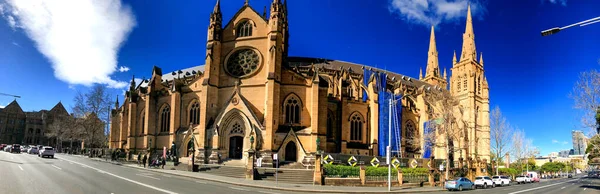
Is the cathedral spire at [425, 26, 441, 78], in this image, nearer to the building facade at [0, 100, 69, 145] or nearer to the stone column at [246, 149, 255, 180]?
the stone column at [246, 149, 255, 180]

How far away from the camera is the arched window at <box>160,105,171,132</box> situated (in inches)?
1733

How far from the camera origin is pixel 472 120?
7512cm

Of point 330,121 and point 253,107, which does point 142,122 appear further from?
point 330,121

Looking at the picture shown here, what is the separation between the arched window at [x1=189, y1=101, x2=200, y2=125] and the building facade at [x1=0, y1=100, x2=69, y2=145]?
76.0 metres

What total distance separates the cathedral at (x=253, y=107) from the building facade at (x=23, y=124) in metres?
70.8

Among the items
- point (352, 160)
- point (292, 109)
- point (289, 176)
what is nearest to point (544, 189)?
point (352, 160)

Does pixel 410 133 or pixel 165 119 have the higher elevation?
pixel 165 119

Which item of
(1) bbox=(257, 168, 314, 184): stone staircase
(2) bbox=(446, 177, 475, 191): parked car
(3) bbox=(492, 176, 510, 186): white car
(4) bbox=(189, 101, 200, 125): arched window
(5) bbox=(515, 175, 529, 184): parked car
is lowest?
(5) bbox=(515, 175, 529, 184): parked car

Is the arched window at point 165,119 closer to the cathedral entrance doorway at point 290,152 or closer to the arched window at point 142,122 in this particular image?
the arched window at point 142,122

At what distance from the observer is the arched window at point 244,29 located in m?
40.6

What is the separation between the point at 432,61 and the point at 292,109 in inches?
2526

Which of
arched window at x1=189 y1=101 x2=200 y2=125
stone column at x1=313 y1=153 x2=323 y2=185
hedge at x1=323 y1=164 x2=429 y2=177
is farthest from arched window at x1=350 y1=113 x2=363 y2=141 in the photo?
stone column at x1=313 y1=153 x2=323 y2=185

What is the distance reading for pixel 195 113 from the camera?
41.6m

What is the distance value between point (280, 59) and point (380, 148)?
18187mm
